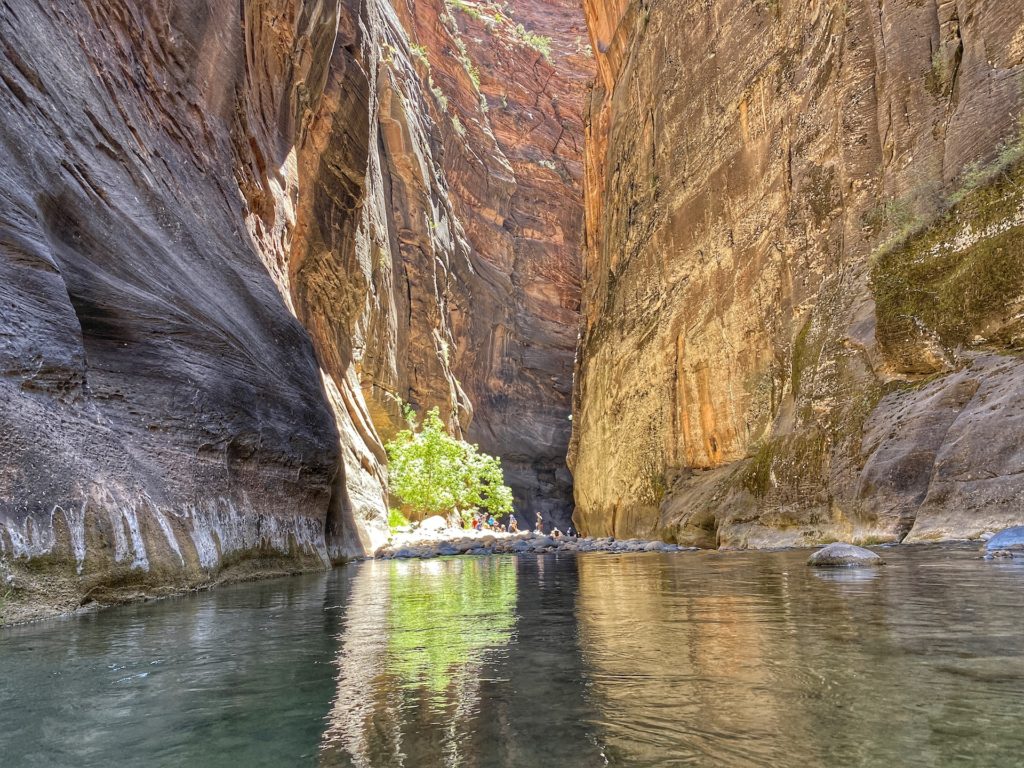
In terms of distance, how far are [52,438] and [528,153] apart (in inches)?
2579

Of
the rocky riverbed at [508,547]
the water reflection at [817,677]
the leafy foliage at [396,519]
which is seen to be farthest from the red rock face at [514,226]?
the water reflection at [817,677]

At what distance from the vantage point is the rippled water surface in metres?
1.77

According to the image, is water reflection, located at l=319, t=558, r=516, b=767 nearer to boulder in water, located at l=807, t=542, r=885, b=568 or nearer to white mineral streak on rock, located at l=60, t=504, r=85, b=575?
white mineral streak on rock, located at l=60, t=504, r=85, b=575

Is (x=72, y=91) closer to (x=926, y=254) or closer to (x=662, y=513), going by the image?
(x=926, y=254)

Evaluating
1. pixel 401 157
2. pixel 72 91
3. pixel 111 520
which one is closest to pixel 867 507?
pixel 111 520

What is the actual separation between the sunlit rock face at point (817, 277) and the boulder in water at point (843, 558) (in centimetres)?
281

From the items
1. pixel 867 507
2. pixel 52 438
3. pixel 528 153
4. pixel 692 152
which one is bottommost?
pixel 867 507

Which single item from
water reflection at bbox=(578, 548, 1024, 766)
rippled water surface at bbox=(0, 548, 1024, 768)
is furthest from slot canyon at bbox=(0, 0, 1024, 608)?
water reflection at bbox=(578, 548, 1024, 766)

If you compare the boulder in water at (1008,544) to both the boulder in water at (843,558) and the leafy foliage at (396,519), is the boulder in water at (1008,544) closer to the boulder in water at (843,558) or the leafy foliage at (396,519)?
the boulder in water at (843,558)

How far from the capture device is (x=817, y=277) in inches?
647

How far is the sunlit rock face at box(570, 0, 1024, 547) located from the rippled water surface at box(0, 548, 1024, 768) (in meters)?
6.96

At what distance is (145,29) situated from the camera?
471 inches

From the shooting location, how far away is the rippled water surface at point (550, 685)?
5.81 feet

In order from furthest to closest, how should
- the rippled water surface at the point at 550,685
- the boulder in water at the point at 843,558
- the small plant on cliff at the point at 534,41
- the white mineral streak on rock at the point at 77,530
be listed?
the small plant on cliff at the point at 534,41, the boulder in water at the point at 843,558, the white mineral streak on rock at the point at 77,530, the rippled water surface at the point at 550,685
